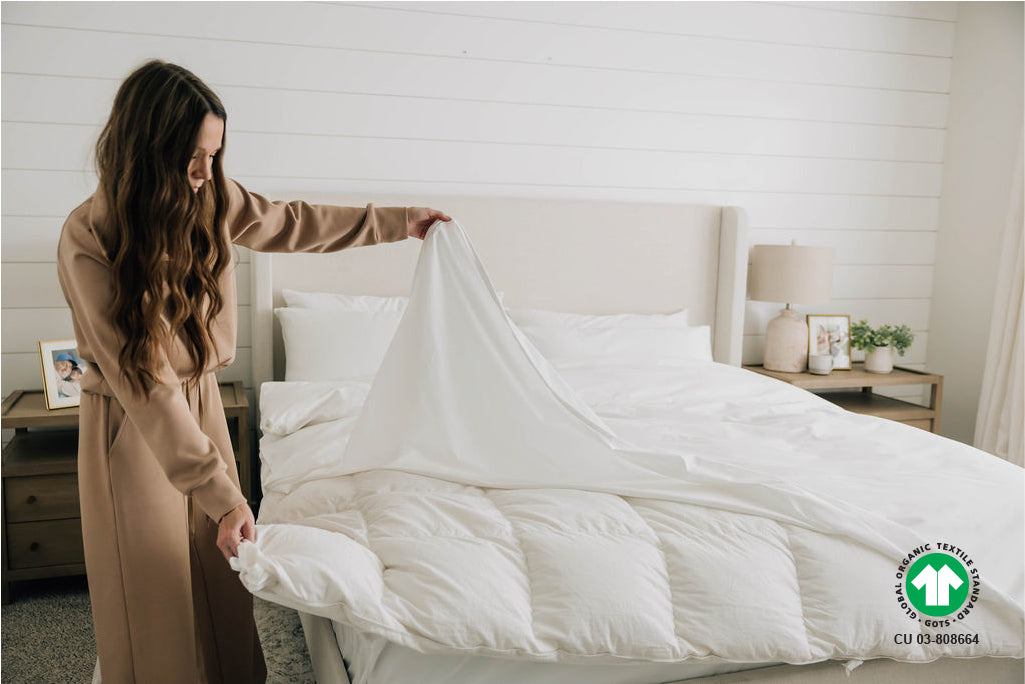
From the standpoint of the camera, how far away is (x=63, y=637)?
2.36 metres

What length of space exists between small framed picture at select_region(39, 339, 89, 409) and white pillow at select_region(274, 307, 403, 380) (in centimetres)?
69

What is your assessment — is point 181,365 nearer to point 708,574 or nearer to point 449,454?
point 449,454

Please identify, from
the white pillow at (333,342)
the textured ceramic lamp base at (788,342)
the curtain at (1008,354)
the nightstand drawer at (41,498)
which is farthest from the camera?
the textured ceramic lamp base at (788,342)

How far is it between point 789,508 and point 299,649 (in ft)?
4.80

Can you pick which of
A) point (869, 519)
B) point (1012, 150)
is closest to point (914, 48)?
point (1012, 150)

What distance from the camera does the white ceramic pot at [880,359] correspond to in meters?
3.65

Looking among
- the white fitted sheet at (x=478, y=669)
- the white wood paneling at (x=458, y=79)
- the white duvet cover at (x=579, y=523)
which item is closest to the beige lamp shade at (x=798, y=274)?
the white wood paneling at (x=458, y=79)

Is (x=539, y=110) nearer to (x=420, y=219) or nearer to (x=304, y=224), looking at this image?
(x=420, y=219)

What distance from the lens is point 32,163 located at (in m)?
2.88

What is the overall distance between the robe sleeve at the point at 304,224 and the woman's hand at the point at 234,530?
63 centimetres

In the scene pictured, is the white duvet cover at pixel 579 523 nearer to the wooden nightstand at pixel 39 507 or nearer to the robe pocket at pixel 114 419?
the robe pocket at pixel 114 419

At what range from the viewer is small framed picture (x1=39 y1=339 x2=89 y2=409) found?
2.69 m

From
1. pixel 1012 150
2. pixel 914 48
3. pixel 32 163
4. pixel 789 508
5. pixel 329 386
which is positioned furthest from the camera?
pixel 914 48

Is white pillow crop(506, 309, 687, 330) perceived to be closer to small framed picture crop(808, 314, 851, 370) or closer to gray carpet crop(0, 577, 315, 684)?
small framed picture crop(808, 314, 851, 370)
